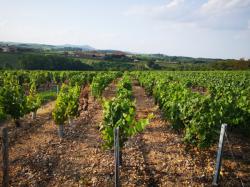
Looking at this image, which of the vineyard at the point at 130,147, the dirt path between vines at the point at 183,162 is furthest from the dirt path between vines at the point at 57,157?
the dirt path between vines at the point at 183,162

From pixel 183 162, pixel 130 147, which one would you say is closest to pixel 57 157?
pixel 130 147

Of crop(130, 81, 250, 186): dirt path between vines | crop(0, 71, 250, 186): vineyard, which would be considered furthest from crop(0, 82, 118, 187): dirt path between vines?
crop(130, 81, 250, 186): dirt path between vines

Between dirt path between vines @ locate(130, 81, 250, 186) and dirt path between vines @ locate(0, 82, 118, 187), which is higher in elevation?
dirt path between vines @ locate(130, 81, 250, 186)

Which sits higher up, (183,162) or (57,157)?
(183,162)

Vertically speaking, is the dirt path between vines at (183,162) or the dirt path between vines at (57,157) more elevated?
the dirt path between vines at (183,162)

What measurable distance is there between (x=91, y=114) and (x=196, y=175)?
8084 millimetres

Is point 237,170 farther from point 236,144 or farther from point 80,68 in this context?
point 80,68

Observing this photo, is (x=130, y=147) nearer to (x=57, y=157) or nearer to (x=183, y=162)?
(x=183, y=162)

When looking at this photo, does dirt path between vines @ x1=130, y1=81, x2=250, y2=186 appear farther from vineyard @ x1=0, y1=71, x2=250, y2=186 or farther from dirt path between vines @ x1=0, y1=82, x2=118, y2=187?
dirt path between vines @ x1=0, y1=82, x2=118, y2=187

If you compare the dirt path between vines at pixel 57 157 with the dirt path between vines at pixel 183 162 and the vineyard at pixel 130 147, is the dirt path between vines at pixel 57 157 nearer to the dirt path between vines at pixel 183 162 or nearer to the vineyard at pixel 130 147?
the vineyard at pixel 130 147

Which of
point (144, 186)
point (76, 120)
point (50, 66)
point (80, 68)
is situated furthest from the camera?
point (80, 68)

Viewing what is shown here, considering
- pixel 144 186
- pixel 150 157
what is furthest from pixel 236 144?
pixel 144 186

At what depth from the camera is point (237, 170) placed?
7.12 meters

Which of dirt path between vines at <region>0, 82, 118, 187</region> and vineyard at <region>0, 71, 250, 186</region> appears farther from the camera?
vineyard at <region>0, 71, 250, 186</region>
